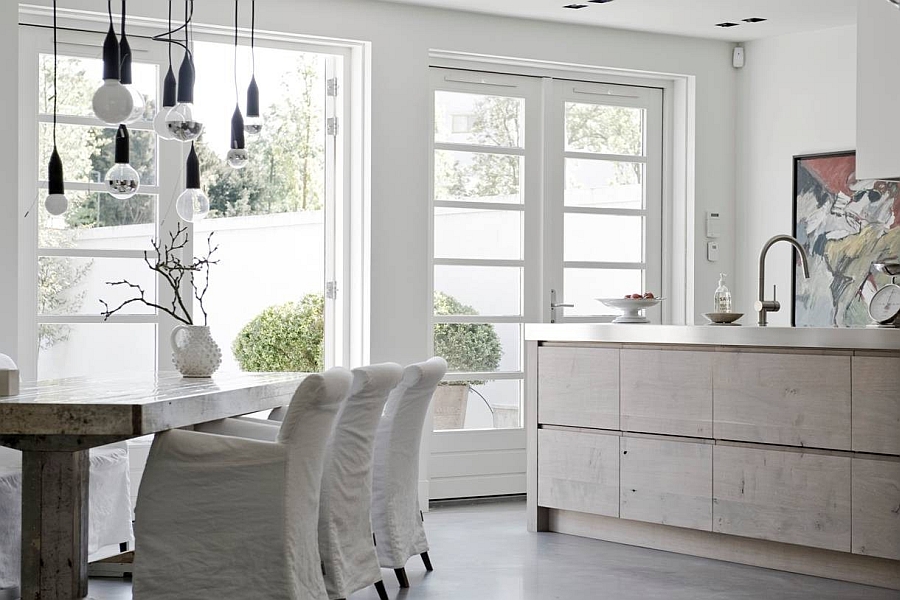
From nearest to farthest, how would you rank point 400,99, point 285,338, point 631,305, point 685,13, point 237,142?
point 237,142 → point 631,305 → point 400,99 → point 685,13 → point 285,338

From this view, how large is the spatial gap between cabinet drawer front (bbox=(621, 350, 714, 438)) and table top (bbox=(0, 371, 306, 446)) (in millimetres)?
1641

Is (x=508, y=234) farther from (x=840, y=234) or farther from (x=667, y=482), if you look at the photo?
(x=667, y=482)

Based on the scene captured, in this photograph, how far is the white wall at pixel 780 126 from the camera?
6359 mm

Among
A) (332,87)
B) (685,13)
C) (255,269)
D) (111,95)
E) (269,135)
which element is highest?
(685,13)

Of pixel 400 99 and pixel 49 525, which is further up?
pixel 400 99

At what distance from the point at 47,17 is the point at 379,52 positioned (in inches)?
64.7

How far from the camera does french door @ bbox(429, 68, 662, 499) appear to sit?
6.21 m

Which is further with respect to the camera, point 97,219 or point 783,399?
point 97,219

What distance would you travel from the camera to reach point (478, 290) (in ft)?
20.7

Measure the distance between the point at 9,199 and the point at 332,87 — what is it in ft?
5.84

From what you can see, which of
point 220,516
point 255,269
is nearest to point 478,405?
point 220,516

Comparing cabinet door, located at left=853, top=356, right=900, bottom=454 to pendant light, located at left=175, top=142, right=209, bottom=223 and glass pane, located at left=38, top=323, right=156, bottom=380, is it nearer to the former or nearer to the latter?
pendant light, located at left=175, top=142, right=209, bottom=223

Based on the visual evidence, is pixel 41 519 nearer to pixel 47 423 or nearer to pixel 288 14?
pixel 47 423

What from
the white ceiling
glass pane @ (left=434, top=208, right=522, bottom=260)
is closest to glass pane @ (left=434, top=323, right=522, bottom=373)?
glass pane @ (left=434, top=208, right=522, bottom=260)
